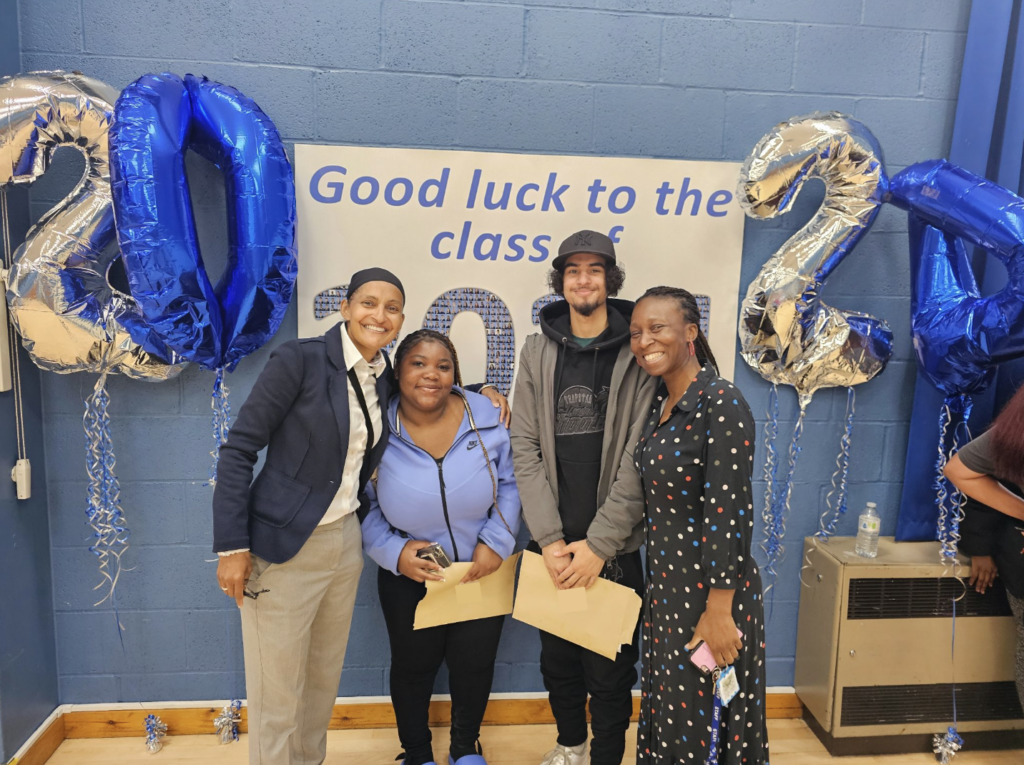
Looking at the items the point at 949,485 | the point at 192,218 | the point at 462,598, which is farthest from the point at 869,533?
the point at 192,218

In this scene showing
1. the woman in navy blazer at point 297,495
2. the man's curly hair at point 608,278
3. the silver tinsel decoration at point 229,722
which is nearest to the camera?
the woman in navy blazer at point 297,495

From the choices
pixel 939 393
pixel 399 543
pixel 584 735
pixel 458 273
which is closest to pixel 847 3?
pixel 939 393

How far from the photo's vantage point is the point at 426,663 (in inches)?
67.8

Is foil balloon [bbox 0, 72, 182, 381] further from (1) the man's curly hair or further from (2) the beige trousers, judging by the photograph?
(1) the man's curly hair

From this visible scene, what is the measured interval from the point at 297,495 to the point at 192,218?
73 cm

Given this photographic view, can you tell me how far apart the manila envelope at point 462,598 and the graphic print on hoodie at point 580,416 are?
24 cm

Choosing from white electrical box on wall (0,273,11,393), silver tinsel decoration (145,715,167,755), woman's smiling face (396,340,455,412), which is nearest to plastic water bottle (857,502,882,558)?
woman's smiling face (396,340,455,412)

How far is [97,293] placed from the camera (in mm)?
1682

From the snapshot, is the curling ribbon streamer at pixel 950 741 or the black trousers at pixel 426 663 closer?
the black trousers at pixel 426 663

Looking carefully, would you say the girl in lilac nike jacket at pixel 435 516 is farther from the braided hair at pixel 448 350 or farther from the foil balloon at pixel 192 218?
the foil balloon at pixel 192 218

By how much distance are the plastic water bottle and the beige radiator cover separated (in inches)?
1.1

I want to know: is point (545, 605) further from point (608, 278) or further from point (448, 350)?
point (608, 278)

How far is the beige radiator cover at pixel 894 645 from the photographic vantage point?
76.3 inches

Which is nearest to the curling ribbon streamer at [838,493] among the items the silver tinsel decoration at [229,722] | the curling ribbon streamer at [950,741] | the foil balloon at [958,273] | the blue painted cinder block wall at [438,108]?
the blue painted cinder block wall at [438,108]
